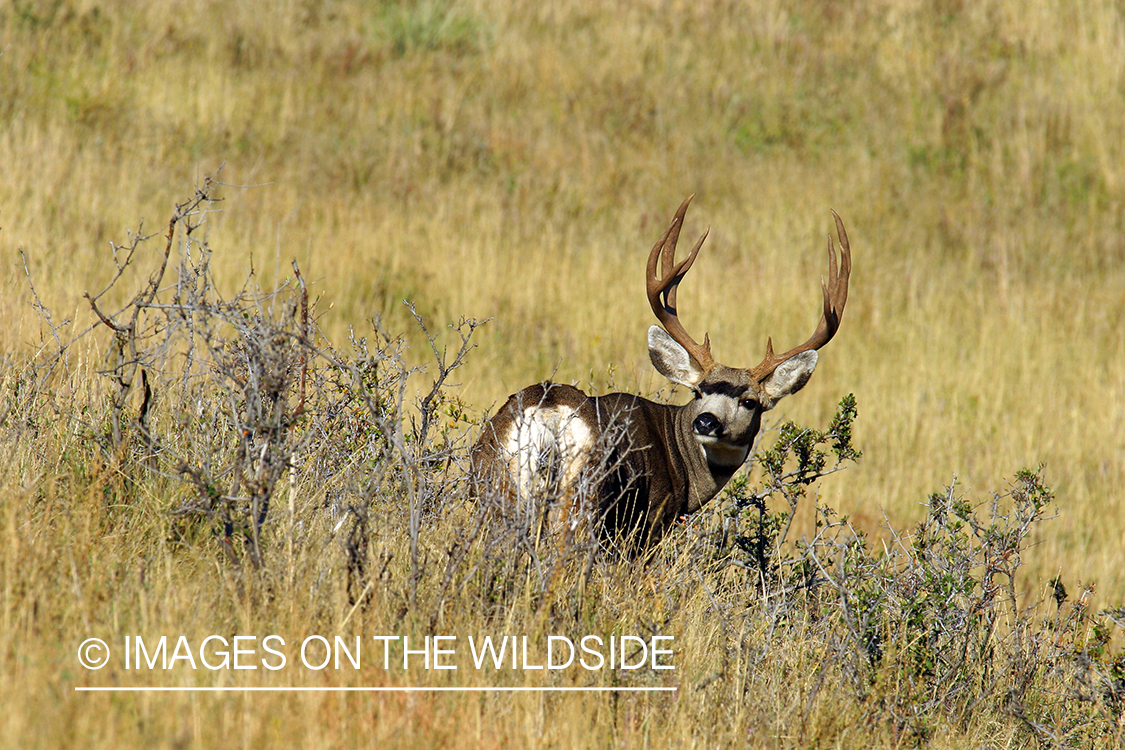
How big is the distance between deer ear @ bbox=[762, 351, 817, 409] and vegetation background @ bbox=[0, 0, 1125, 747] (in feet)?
2.20

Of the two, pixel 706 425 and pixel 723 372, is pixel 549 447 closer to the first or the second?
pixel 706 425

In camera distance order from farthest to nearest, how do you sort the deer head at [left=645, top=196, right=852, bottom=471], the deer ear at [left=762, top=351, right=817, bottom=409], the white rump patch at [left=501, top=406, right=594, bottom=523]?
the deer ear at [left=762, top=351, right=817, bottom=409] → the deer head at [left=645, top=196, right=852, bottom=471] → the white rump patch at [left=501, top=406, right=594, bottom=523]

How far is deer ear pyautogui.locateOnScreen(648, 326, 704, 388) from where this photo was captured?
6461 mm

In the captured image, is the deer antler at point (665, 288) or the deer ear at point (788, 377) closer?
the deer ear at point (788, 377)

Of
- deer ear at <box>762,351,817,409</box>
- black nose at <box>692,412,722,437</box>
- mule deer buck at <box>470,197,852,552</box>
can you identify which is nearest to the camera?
mule deer buck at <box>470,197,852,552</box>

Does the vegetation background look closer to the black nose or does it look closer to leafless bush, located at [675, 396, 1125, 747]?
leafless bush, located at [675, 396, 1125, 747]

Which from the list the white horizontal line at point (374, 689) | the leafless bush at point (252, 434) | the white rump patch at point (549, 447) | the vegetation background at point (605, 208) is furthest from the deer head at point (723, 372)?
the white horizontal line at point (374, 689)

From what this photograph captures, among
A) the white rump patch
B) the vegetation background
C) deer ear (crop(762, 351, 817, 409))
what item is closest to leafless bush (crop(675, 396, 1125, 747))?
the vegetation background

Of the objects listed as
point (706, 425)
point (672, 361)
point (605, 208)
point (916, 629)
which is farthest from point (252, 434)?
point (605, 208)

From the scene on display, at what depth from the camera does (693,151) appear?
42.8ft

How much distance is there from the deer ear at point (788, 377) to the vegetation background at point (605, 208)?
670 millimetres

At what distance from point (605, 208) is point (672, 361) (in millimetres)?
5400

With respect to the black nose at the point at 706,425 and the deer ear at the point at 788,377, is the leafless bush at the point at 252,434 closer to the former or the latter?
the black nose at the point at 706,425

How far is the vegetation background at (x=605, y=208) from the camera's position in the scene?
13.4 feet
